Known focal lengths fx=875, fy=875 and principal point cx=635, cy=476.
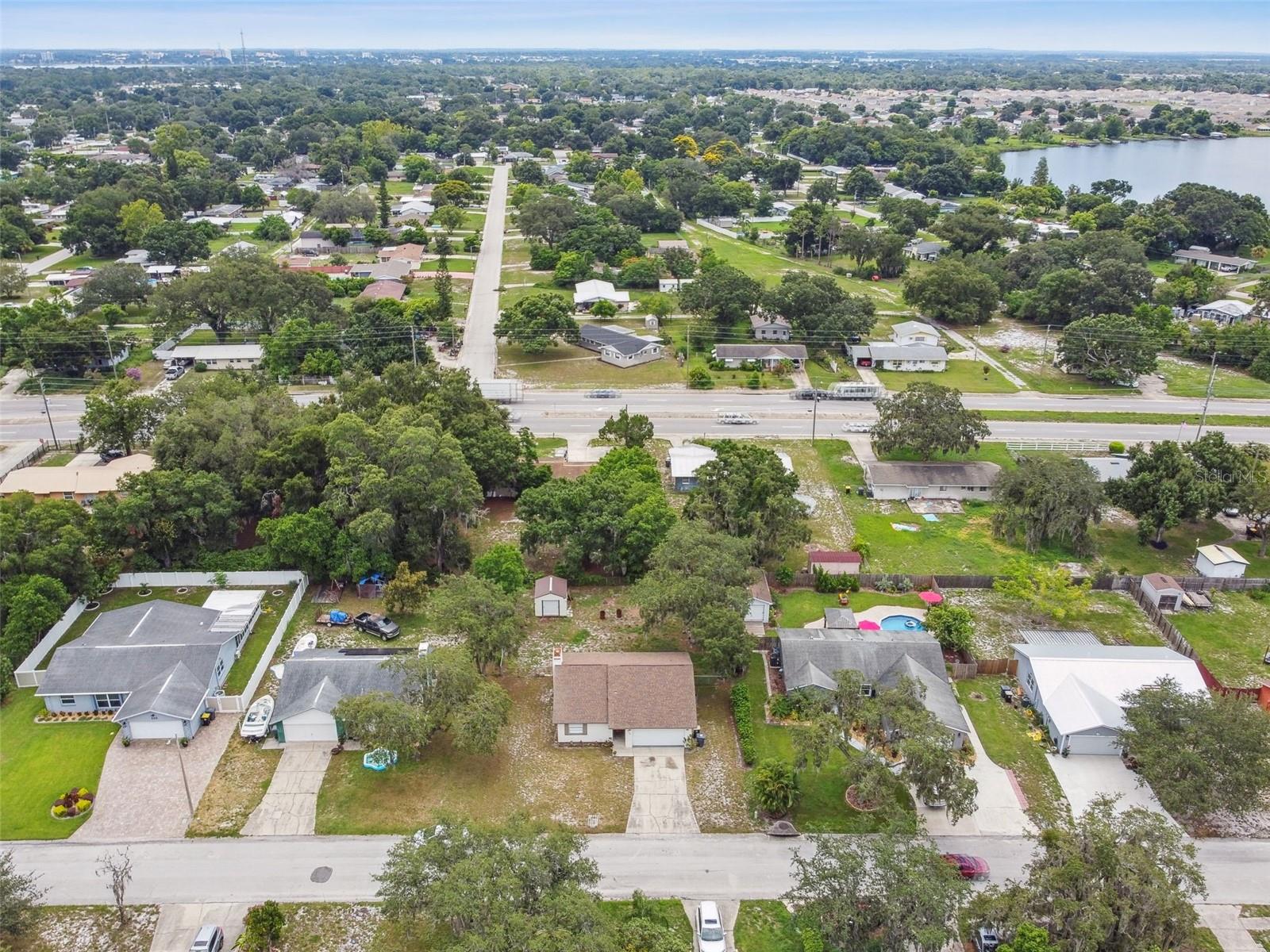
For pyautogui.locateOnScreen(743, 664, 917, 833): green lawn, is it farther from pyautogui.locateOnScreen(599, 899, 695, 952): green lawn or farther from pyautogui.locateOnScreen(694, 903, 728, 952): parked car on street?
pyautogui.locateOnScreen(599, 899, 695, 952): green lawn

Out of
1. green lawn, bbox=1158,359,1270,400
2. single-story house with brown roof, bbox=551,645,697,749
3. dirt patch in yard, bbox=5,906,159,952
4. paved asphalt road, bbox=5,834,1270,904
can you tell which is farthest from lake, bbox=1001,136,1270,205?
dirt patch in yard, bbox=5,906,159,952

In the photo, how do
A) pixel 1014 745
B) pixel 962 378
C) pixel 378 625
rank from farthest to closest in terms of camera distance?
pixel 962 378 → pixel 378 625 → pixel 1014 745

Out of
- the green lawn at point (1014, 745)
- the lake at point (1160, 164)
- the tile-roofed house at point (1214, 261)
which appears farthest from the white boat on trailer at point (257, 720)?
the lake at point (1160, 164)

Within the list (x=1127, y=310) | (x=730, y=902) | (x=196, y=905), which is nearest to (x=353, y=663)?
(x=196, y=905)

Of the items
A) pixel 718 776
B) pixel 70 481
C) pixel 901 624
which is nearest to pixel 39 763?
pixel 70 481

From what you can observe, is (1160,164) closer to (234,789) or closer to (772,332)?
(772,332)
